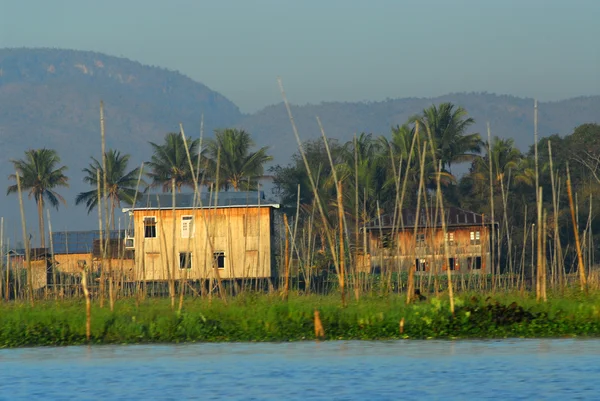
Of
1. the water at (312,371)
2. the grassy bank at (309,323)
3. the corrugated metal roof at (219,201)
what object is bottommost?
the water at (312,371)

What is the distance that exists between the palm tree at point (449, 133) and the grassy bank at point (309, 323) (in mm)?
45694

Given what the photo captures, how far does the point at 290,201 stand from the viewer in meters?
75.0

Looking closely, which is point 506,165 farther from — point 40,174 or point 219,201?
point 40,174

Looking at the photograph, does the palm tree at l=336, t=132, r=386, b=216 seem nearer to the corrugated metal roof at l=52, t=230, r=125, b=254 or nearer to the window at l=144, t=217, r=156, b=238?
the window at l=144, t=217, r=156, b=238

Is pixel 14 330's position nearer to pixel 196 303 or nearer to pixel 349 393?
pixel 196 303

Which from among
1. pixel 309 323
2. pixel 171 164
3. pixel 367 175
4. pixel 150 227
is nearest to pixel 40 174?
pixel 171 164

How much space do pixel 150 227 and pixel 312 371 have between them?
38632 millimetres

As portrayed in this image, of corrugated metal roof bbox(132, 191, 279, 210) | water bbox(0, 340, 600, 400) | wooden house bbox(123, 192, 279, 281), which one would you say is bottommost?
water bbox(0, 340, 600, 400)

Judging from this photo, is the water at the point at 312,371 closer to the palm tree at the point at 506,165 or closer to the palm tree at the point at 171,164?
the palm tree at the point at 506,165

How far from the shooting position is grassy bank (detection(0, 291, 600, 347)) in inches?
915

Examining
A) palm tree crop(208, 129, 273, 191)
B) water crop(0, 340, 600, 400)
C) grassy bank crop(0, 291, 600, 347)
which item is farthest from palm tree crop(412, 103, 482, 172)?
water crop(0, 340, 600, 400)

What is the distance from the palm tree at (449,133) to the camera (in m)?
70.8

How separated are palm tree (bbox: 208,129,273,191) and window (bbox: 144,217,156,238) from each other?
671 inches

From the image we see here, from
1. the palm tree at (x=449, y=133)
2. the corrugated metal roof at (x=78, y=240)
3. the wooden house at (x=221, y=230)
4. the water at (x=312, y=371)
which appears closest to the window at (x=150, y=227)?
the wooden house at (x=221, y=230)
